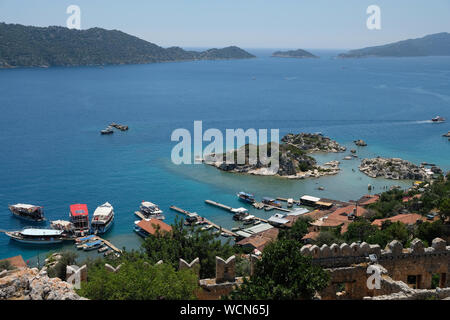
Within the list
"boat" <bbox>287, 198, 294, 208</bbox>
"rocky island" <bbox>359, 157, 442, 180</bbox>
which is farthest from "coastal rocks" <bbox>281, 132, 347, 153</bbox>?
"boat" <bbox>287, 198, 294, 208</bbox>

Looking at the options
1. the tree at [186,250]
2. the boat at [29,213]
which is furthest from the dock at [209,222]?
the tree at [186,250]

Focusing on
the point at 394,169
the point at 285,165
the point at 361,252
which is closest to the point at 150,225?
the point at 285,165

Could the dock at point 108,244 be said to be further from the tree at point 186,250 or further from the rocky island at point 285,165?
the rocky island at point 285,165

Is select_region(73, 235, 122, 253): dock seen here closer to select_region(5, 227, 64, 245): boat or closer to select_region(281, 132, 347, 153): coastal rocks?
select_region(5, 227, 64, 245): boat
